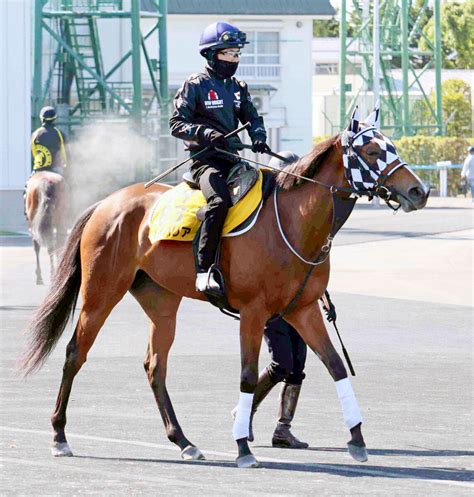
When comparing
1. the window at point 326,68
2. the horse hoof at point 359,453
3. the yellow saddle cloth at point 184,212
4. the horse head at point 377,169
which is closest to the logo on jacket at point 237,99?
the yellow saddle cloth at point 184,212

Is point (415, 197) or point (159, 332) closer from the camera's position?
point (415, 197)

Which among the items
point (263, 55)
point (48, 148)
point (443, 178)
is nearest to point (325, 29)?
point (263, 55)

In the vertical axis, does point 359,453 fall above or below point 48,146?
below

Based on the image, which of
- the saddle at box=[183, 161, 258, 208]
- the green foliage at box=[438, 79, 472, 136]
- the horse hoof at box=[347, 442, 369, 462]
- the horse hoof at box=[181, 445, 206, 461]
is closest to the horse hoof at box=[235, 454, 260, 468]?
the horse hoof at box=[181, 445, 206, 461]

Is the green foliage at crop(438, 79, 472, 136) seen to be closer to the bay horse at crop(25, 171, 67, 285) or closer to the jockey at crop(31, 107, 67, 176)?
the jockey at crop(31, 107, 67, 176)

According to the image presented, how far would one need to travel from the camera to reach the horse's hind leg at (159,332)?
9.89 m

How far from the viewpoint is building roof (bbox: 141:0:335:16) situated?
61381mm

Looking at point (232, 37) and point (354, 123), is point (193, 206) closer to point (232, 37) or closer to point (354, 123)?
point (232, 37)

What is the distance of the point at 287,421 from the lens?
9.78 metres

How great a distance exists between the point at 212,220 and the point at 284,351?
Answer: 113 centimetres

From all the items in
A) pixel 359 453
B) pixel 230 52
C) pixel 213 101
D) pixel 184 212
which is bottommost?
pixel 359 453

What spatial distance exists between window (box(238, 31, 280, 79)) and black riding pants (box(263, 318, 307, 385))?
5340cm

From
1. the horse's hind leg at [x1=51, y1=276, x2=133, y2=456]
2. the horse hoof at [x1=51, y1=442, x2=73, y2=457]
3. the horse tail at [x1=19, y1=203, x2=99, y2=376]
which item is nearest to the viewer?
the horse hoof at [x1=51, y1=442, x2=73, y2=457]

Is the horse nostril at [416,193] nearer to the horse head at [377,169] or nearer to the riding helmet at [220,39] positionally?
the horse head at [377,169]
